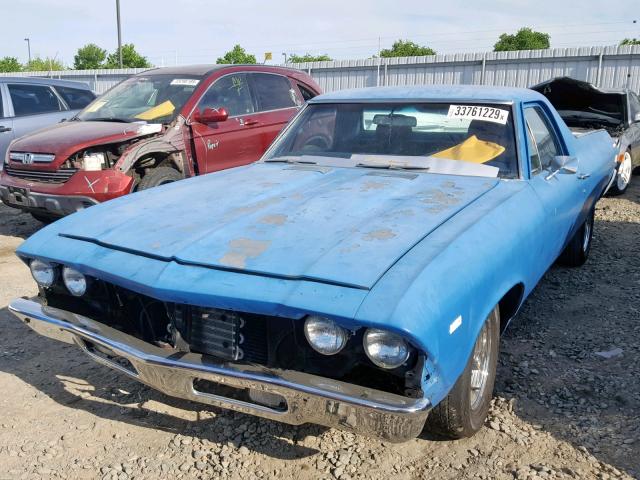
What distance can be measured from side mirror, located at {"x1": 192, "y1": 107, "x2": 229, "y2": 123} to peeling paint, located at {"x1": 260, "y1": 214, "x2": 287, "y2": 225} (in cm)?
344

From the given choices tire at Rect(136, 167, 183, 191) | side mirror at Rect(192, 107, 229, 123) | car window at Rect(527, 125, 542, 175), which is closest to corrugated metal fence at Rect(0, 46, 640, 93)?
side mirror at Rect(192, 107, 229, 123)

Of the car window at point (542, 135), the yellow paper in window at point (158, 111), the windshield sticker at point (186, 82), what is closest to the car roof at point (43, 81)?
the windshield sticker at point (186, 82)

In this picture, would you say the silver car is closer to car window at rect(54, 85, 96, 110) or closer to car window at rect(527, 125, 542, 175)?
car window at rect(54, 85, 96, 110)

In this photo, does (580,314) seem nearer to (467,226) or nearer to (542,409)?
(542,409)

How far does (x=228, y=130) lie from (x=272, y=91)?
39.2 inches

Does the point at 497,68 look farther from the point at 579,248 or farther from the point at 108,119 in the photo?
the point at 108,119

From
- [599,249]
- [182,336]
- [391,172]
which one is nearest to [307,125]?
[391,172]

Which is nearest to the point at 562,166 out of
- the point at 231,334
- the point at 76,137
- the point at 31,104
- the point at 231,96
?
the point at 231,334

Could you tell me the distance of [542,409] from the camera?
290 cm

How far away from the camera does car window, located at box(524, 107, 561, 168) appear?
3.75 m

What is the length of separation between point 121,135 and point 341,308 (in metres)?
4.30

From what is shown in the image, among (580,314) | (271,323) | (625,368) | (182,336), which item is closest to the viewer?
(271,323)

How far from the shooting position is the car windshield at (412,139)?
11.3 feet

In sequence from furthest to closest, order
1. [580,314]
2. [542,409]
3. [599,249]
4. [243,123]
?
[243,123] → [599,249] → [580,314] → [542,409]
